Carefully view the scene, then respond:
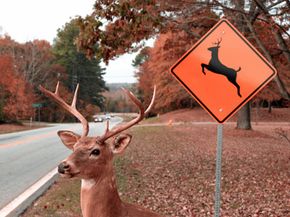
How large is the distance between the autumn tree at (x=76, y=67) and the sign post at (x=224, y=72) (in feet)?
218

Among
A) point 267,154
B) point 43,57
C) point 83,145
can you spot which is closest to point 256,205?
point 83,145

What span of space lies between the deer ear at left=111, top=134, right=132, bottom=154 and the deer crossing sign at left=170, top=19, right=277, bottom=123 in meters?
1.23

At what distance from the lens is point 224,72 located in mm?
4992

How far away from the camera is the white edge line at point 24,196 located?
7.73 meters

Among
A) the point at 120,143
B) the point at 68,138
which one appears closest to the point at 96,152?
the point at 120,143

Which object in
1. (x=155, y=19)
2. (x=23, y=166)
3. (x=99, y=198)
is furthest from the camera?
(x=23, y=166)

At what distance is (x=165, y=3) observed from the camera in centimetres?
1256

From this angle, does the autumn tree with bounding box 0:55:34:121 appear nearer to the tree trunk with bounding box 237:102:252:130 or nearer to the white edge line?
the tree trunk with bounding box 237:102:252:130

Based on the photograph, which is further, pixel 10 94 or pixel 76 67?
pixel 76 67

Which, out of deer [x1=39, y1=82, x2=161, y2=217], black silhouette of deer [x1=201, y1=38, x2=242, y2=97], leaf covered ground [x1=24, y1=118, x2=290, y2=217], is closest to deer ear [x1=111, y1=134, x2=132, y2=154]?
deer [x1=39, y1=82, x2=161, y2=217]

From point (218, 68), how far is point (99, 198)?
2049 millimetres

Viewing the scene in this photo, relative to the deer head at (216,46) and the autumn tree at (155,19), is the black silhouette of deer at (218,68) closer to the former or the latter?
the deer head at (216,46)

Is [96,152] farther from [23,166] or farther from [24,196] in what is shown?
[23,166]

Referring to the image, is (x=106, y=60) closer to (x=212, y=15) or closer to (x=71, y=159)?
(x=212, y=15)
